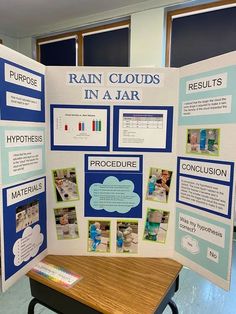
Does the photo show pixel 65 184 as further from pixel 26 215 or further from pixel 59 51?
pixel 59 51

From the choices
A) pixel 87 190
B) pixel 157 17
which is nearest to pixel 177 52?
pixel 157 17

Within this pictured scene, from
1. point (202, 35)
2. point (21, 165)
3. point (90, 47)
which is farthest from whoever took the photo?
point (90, 47)

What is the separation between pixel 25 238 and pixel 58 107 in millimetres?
617

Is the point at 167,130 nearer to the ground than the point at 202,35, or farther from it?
nearer to the ground

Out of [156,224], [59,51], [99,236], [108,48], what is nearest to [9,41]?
[59,51]

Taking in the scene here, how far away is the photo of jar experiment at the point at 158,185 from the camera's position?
1.17 meters

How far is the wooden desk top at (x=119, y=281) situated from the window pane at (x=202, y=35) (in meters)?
2.93

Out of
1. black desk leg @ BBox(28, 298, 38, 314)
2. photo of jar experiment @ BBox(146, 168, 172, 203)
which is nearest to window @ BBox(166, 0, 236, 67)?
photo of jar experiment @ BBox(146, 168, 172, 203)

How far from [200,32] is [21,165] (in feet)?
10.3

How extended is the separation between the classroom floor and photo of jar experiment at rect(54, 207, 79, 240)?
1.08 metres

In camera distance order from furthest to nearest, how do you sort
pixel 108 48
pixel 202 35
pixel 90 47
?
1. pixel 90 47
2. pixel 108 48
3. pixel 202 35

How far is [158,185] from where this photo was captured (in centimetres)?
118

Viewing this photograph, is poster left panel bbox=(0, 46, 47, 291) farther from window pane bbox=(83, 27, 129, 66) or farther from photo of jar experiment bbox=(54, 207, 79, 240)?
window pane bbox=(83, 27, 129, 66)

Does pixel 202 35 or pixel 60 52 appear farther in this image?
pixel 60 52
